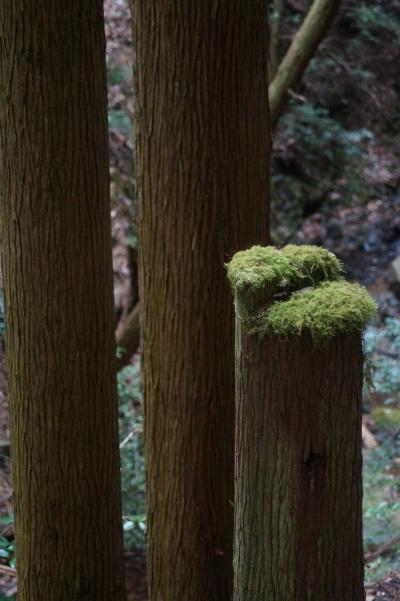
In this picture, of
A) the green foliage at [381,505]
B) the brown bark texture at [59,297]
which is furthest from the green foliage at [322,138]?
the brown bark texture at [59,297]

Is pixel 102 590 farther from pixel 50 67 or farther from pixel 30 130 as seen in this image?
pixel 50 67

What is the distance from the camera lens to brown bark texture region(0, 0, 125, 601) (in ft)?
8.15

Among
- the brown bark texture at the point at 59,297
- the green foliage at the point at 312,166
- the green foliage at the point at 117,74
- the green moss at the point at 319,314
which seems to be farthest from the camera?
the green foliage at the point at 312,166

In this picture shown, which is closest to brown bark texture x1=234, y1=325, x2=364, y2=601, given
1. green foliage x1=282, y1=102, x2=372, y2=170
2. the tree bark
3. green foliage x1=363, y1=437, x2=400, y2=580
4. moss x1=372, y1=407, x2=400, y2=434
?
green foliage x1=363, y1=437, x2=400, y2=580

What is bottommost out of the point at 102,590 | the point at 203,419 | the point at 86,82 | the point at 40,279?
the point at 102,590

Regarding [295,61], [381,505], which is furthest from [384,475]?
[295,61]

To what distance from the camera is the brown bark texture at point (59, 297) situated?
2.48 m

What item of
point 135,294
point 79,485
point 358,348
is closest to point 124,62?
point 135,294

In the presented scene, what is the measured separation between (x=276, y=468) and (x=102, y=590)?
5.36 ft

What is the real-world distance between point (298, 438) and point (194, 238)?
126 centimetres

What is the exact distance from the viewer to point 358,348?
156 cm

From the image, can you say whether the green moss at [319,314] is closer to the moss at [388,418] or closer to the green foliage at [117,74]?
the moss at [388,418]

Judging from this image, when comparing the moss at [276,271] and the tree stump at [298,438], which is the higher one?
the moss at [276,271]

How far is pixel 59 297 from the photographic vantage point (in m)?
2.60
